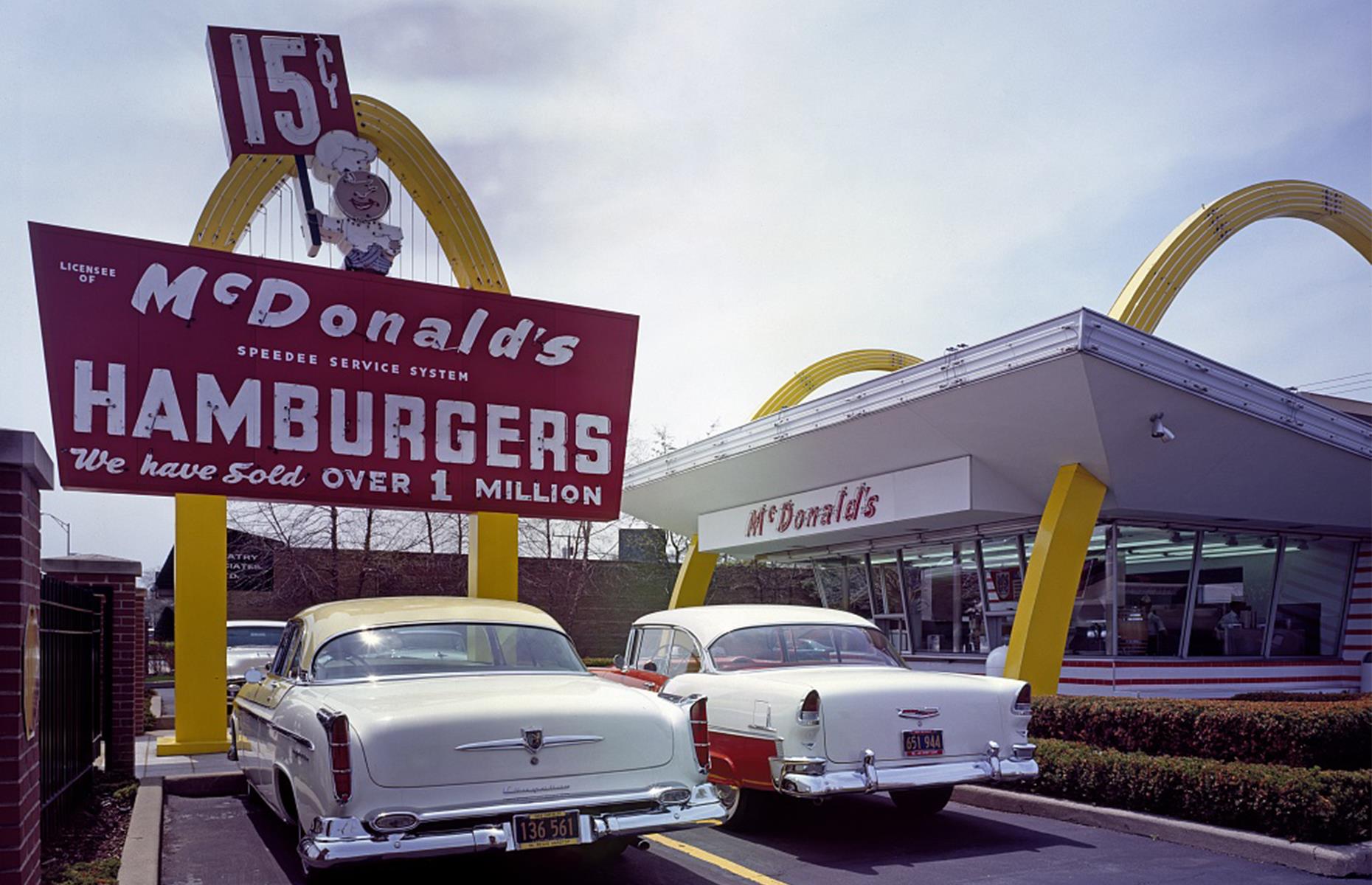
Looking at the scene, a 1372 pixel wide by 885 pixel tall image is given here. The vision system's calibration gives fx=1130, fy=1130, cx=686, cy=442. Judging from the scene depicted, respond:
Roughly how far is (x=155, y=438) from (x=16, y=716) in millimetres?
7342

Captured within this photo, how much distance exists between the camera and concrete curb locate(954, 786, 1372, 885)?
7.02m

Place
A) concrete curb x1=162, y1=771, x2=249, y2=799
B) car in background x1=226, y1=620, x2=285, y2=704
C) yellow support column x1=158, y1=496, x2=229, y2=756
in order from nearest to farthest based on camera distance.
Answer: concrete curb x1=162, y1=771, x2=249, y2=799, yellow support column x1=158, y1=496, x2=229, y2=756, car in background x1=226, y1=620, x2=285, y2=704

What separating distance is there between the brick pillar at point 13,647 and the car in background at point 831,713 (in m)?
4.57

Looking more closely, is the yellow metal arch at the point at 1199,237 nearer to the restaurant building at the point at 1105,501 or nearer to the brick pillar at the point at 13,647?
the restaurant building at the point at 1105,501

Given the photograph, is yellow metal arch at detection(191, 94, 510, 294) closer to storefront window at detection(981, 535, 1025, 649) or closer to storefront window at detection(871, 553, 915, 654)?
storefront window at detection(981, 535, 1025, 649)

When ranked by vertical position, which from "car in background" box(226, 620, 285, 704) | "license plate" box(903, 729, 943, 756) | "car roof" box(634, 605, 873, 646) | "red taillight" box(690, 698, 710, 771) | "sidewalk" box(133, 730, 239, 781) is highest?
"car roof" box(634, 605, 873, 646)

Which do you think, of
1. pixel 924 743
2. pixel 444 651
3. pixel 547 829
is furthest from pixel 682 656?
pixel 547 829

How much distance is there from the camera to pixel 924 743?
8.05 meters

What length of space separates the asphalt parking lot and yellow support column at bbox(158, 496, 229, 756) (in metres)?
3.57

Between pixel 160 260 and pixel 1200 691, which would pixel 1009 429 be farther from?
pixel 160 260

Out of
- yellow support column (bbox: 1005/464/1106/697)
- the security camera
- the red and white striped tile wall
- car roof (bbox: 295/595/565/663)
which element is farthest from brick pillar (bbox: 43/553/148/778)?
the red and white striped tile wall

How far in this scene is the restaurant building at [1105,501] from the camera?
1407 centimetres

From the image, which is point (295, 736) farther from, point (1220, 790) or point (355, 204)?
point (355, 204)

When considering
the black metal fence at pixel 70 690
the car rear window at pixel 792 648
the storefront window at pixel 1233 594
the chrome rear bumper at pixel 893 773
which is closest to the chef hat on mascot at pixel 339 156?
the black metal fence at pixel 70 690
